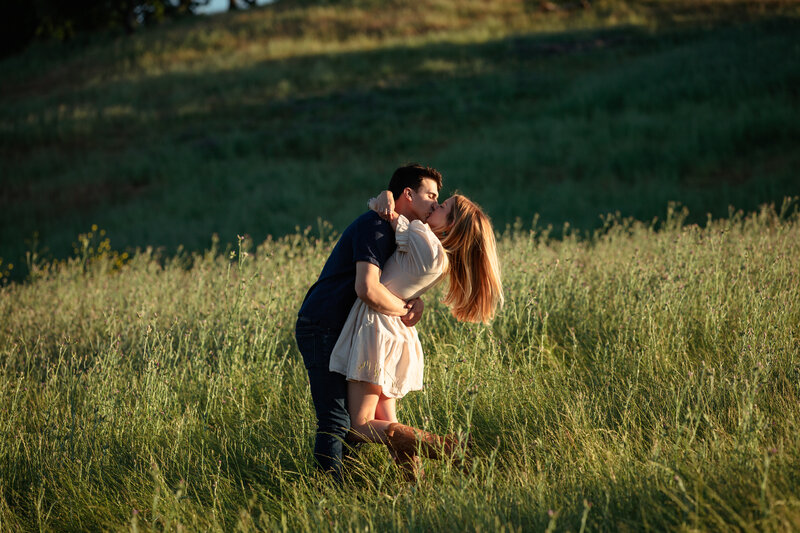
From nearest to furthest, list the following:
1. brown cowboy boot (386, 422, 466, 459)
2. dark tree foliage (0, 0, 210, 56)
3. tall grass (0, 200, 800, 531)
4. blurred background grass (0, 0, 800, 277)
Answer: tall grass (0, 200, 800, 531)
brown cowboy boot (386, 422, 466, 459)
blurred background grass (0, 0, 800, 277)
dark tree foliage (0, 0, 210, 56)

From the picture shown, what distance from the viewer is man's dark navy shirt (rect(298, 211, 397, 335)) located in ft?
9.24

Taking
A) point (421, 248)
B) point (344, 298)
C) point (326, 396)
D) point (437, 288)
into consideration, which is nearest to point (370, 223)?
point (421, 248)

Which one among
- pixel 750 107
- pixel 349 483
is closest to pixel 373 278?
pixel 349 483

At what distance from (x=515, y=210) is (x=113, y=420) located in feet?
37.3

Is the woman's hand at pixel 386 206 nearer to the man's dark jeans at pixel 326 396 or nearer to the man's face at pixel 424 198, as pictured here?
the man's face at pixel 424 198

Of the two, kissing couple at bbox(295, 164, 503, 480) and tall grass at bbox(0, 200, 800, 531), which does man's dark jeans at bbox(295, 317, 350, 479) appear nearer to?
kissing couple at bbox(295, 164, 503, 480)

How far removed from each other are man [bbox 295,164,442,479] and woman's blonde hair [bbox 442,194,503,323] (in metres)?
0.17

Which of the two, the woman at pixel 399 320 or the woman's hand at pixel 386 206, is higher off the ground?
the woman's hand at pixel 386 206

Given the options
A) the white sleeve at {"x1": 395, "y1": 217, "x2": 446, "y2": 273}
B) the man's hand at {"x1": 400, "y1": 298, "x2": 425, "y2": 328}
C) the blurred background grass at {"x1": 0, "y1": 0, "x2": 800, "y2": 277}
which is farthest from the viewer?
the blurred background grass at {"x1": 0, "y1": 0, "x2": 800, "y2": 277}

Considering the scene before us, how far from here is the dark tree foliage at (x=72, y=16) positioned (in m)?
36.8

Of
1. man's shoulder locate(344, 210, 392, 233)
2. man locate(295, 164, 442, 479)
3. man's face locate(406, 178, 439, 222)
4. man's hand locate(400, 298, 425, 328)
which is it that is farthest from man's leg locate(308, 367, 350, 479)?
man's face locate(406, 178, 439, 222)

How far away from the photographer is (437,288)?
5.53 m

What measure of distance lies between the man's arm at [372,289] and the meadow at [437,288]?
0.56 m

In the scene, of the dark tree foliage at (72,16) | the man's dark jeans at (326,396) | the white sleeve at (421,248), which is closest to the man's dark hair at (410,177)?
the white sleeve at (421,248)
